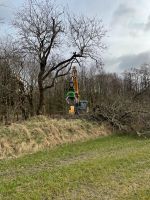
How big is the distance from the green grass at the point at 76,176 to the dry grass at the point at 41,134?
3.59ft

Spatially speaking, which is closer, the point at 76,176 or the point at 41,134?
the point at 76,176

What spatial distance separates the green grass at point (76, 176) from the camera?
8.55m

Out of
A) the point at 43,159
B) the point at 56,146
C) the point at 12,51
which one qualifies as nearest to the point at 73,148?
Answer: the point at 56,146

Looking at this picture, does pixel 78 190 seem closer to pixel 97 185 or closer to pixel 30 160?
pixel 97 185

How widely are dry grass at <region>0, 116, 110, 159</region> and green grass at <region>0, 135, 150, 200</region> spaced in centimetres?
110

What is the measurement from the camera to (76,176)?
32.7 ft

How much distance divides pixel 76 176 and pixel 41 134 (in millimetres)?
7912

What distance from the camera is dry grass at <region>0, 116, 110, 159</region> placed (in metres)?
15.5

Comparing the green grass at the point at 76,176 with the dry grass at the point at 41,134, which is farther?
the dry grass at the point at 41,134

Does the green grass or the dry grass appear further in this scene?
the dry grass

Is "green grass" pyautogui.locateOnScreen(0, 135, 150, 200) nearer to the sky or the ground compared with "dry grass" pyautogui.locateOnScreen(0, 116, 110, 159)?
nearer to the ground

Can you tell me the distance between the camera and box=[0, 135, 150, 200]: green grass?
8547 mm

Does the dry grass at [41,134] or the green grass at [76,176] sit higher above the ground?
the dry grass at [41,134]

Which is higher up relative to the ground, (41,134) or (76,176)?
(41,134)
